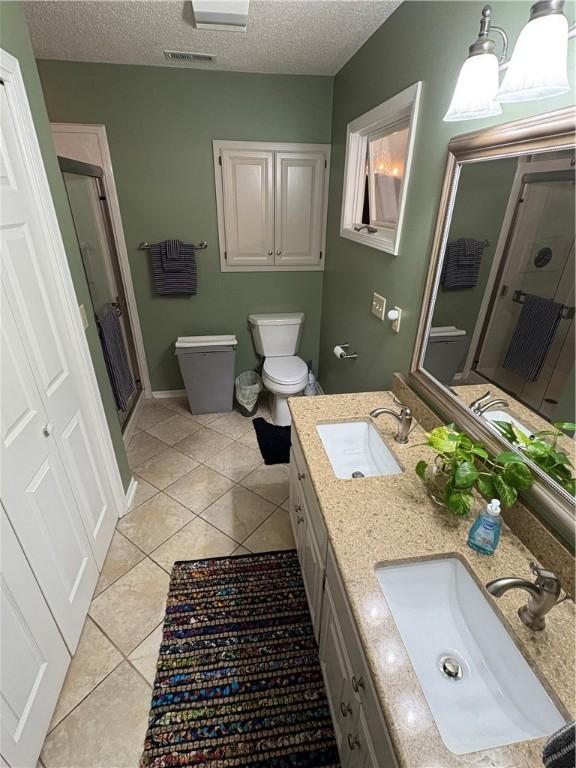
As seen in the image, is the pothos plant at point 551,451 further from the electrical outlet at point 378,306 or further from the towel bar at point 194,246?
the towel bar at point 194,246

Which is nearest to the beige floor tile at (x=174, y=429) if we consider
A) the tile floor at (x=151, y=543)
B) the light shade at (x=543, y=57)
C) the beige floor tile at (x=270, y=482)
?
the tile floor at (x=151, y=543)

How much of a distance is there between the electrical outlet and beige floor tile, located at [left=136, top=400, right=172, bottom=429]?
1.97 meters

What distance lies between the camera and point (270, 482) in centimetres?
235

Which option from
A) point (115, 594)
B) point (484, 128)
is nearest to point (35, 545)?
point (115, 594)

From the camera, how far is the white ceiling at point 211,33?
1.62 m

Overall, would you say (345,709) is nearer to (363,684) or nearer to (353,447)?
(363,684)

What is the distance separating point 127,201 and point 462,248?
94.4 inches

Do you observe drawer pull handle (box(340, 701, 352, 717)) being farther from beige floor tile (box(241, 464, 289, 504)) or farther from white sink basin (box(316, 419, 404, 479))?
beige floor tile (box(241, 464, 289, 504))

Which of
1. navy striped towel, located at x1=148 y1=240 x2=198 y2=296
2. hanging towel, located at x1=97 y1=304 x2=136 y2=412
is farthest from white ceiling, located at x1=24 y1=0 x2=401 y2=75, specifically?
hanging towel, located at x1=97 y1=304 x2=136 y2=412

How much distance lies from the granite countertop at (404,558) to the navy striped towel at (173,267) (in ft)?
6.05

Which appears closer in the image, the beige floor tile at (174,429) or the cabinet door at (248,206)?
the cabinet door at (248,206)

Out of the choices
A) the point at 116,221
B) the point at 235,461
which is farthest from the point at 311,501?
the point at 116,221

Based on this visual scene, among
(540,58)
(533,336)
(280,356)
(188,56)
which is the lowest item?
(280,356)

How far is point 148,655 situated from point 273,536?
756 millimetres
